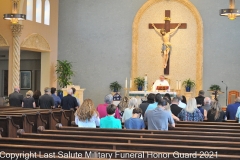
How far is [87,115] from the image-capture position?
784 cm

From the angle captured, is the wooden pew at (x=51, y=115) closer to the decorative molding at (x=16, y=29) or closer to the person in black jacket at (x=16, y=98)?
the person in black jacket at (x=16, y=98)

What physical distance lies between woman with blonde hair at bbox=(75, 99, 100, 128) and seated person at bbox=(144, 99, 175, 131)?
92 cm

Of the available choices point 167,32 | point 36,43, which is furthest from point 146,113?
point 36,43

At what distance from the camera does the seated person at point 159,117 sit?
25.1 feet

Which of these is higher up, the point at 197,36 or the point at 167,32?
the point at 167,32

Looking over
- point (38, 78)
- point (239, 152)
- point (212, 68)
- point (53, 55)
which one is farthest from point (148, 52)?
point (239, 152)

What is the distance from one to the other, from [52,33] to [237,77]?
8212 mm

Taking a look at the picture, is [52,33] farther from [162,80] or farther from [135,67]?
[162,80]

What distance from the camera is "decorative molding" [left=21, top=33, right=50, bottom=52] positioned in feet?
60.5

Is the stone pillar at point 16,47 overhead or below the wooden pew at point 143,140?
overhead

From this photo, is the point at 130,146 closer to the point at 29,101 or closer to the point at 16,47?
the point at 29,101

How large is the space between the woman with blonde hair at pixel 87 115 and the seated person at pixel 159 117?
0.92 m

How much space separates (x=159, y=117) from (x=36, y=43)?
40.2 feet

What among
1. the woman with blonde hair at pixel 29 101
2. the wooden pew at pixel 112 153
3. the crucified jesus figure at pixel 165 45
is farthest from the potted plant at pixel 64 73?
the wooden pew at pixel 112 153
